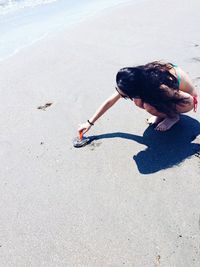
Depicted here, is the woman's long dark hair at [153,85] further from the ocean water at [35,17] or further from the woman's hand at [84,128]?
the ocean water at [35,17]

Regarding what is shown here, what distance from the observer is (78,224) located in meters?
2.61

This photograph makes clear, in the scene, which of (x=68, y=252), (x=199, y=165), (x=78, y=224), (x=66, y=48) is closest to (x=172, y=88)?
(x=199, y=165)

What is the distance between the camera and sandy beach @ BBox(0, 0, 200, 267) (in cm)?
240

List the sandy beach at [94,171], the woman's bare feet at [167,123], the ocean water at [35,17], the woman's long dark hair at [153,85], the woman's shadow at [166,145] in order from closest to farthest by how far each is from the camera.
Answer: the sandy beach at [94,171] → the woman's long dark hair at [153,85] → the woman's shadow at [166,145] → the woman's bare feet at [167,123] → the ocean water at [35,17]

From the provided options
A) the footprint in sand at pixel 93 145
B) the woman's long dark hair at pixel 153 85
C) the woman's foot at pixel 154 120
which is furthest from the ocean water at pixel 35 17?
the woman's long dark hair at pixel 153 85

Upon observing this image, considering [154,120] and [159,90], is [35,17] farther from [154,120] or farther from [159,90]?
[159,90]

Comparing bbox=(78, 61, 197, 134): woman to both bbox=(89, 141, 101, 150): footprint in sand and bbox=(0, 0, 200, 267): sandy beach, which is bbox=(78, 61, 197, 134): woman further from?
bbox=(89, 141, 101, 150): footprint in sand

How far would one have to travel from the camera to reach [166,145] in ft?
10.4

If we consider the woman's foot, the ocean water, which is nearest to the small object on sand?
the woman's foot

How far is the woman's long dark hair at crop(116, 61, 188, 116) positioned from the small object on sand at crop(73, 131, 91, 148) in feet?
2.47

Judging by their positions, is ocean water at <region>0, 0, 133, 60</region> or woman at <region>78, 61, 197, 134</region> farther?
ocean water at <region>0, 0, 133, 60</region>

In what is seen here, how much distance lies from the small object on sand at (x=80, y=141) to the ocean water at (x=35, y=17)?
2732mm

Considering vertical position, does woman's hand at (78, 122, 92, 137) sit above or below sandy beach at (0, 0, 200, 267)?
above

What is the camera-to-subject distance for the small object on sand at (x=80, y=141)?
11.2ft
